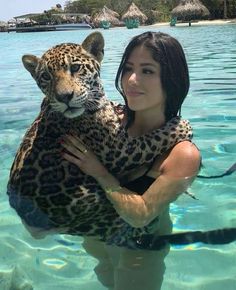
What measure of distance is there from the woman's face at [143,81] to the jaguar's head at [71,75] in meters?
0.24

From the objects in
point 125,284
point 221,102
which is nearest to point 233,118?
point 221,102

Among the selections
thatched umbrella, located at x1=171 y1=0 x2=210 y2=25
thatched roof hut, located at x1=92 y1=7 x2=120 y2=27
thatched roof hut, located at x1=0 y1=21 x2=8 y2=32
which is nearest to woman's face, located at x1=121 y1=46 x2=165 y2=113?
thatched umbrella, located at x1=171 y1=0 x2=210 y2=25

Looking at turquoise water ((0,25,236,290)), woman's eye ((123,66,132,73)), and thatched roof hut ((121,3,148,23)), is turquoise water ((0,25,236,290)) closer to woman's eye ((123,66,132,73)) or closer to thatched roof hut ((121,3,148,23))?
woman's eye ((123,66,132,73))

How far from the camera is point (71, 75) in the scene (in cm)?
340

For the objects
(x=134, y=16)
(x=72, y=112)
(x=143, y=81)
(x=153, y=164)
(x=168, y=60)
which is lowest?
(x=134, y=16)

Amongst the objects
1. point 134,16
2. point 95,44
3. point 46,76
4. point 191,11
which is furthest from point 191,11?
point 46,76

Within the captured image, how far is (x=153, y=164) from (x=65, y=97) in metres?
0.78

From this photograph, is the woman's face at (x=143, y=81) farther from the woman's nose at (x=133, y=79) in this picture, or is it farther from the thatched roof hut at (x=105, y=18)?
the thatched roof hut at (x=105, y=18)

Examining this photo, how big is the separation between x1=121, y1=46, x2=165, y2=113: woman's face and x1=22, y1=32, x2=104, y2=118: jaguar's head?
0.24 m

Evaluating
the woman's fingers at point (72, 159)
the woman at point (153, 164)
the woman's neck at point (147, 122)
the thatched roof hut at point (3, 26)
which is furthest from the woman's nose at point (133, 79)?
the thatched roof hut at point (3, 26)

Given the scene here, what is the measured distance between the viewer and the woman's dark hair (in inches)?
134

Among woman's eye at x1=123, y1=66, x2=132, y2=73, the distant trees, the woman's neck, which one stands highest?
woman's eye at x1=123, y1=66, x2=132, y2=73

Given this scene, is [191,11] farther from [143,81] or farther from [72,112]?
[72,112]

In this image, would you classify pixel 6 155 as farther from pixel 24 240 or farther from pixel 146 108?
pixel 146 108
